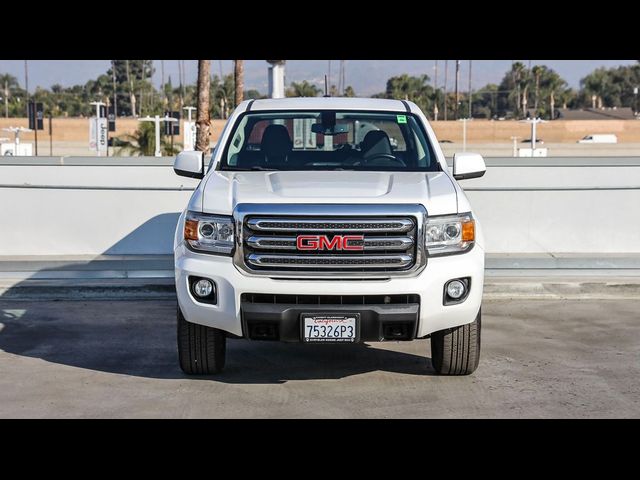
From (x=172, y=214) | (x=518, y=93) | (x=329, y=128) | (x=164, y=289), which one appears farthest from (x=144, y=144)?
(x=518, y=93)

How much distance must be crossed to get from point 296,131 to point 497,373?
7.94ft

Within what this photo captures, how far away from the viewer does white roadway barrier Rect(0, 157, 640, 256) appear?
11.9m

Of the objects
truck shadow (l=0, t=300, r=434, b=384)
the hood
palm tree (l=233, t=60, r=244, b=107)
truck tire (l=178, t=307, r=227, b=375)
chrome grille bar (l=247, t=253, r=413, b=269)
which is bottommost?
truck shadow (l=0, t=300, r=434, b=384)

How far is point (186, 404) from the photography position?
254 inches

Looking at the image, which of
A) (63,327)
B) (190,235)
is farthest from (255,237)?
(63,327)

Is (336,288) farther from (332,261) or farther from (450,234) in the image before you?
(450,234)

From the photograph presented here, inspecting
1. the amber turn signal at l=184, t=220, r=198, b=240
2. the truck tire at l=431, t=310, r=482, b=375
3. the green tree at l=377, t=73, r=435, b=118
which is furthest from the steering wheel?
the green tree at l=377, t=73, r=435, b=118

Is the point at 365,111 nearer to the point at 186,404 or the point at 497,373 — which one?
the point at 497,373

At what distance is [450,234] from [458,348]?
898mm

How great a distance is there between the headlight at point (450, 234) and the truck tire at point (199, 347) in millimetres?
1516

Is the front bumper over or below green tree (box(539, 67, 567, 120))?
below

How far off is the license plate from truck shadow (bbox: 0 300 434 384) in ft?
3.00

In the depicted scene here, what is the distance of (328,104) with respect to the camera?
8.30m

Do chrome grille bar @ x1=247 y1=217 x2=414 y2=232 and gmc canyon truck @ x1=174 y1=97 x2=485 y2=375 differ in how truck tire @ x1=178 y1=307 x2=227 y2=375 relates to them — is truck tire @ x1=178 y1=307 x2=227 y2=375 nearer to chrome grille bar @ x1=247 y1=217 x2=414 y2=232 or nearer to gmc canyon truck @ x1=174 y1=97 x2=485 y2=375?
gmc canyon truck @ x1=174 y1=97 x2=485 y2=375
